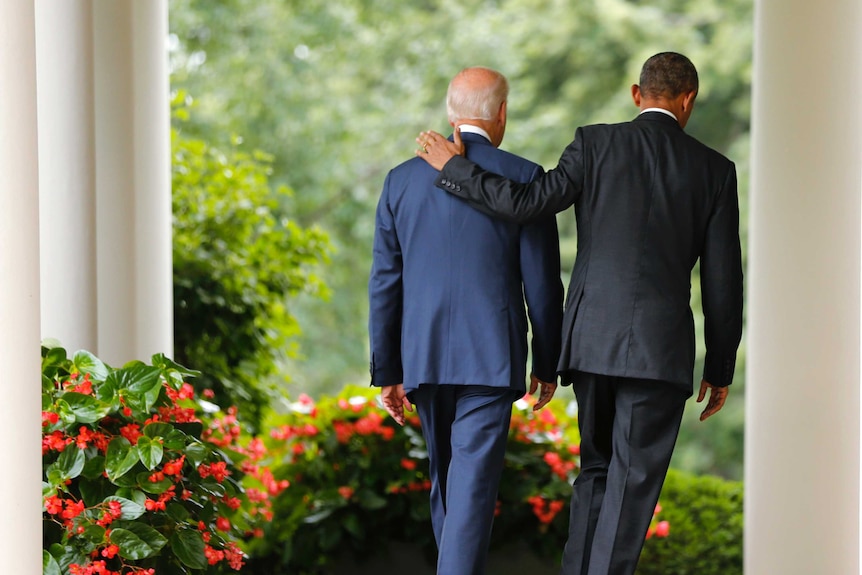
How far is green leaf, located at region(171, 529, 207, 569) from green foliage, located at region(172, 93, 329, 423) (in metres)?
2.53

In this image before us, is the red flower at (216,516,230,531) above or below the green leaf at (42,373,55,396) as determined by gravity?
below

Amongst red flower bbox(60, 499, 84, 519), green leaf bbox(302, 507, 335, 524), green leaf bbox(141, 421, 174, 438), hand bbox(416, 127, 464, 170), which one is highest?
hand bbox(416, 127, 464, 170)

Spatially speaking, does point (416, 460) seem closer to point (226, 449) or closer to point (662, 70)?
point (226, 449)

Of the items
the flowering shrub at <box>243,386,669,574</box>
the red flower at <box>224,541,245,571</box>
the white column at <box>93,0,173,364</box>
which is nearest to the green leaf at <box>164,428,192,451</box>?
the red flower at <box>224,541,245,571</box>

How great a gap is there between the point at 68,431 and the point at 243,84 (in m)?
9.17

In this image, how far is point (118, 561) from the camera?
3.19 m

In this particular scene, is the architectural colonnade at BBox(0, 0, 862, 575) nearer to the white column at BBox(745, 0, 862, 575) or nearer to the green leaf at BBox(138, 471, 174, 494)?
the white column at BBox(745, 0, 862, 575)

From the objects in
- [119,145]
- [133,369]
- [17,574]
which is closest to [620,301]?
[133,369]

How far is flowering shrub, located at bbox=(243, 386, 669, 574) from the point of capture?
5148 mm

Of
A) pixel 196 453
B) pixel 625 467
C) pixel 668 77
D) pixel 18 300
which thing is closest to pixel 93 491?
pixel 196 453

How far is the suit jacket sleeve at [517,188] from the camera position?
134 inches

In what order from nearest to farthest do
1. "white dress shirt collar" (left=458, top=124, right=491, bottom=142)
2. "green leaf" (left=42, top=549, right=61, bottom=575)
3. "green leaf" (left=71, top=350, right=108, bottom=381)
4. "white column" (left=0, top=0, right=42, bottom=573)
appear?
"white column" (left=0, top=0, right=42, bottom=573), "green leaf" (left=42, top=549, right=61, bottom=575), "green leaf" (left=71, top=350, right=108, bottom=381), "white dress shirt collar" (left=458, top=124, right=491, bottom=142)

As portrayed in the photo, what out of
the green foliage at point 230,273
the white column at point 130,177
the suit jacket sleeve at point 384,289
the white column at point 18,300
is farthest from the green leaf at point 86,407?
the green foliage at point 230,273

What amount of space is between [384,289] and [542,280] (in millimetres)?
538
